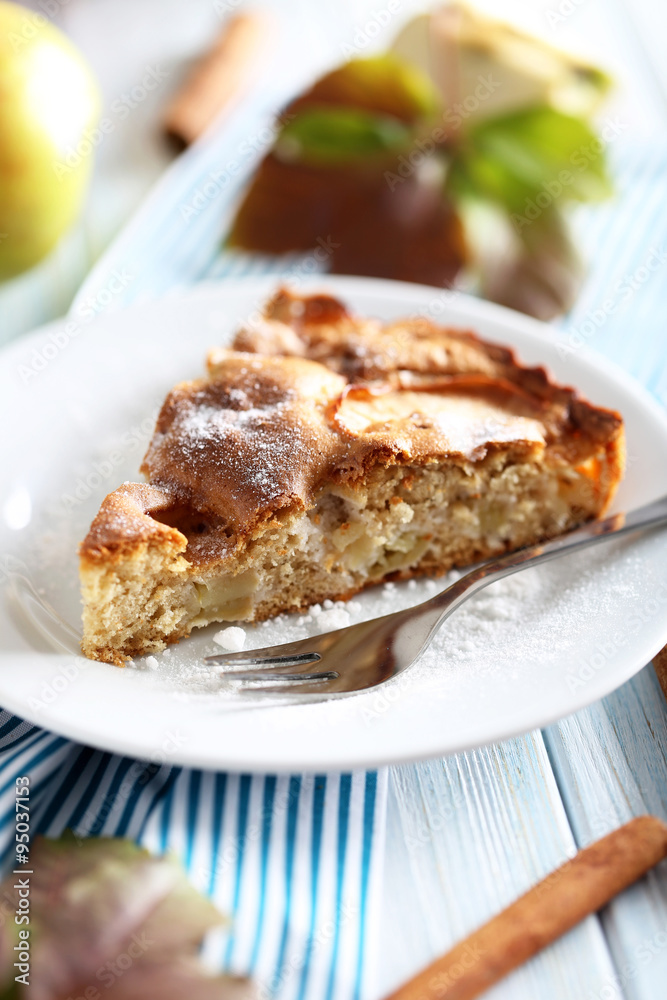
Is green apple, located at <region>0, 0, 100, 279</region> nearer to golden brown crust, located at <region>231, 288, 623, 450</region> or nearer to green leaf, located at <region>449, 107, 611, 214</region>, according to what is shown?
A: golden brown crust, located at <region>231, 288, 623, 450</region>

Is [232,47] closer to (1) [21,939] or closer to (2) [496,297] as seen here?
(2) [496,297]

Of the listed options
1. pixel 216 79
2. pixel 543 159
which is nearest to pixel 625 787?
pixel 543 159

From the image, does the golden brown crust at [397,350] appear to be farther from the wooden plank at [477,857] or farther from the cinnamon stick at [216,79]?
the cinnamon stick at [216,79]

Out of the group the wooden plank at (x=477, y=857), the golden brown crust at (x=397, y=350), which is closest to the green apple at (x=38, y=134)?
the golden brown crust at (x=397, y=350)

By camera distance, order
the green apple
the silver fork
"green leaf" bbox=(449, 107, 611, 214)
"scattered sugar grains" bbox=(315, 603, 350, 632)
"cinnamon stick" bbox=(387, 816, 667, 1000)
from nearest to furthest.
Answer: "cinnamon stick" bbox=(387, 816, 667, 1000)
the silver fork
"scattered sugar grains" bbox=(315, 603, 350, 632)
the green apple
"green leaf" bbox=(449, 107, 611, 214)

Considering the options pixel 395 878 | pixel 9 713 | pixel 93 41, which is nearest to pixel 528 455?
pixel 395 878

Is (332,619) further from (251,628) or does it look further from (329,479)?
(329,479)

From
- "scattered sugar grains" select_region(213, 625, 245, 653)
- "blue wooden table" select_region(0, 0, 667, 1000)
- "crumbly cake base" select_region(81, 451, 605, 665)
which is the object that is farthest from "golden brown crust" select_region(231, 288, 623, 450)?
"scattered sugar grains" select_region(213, 625, 245, 653)
